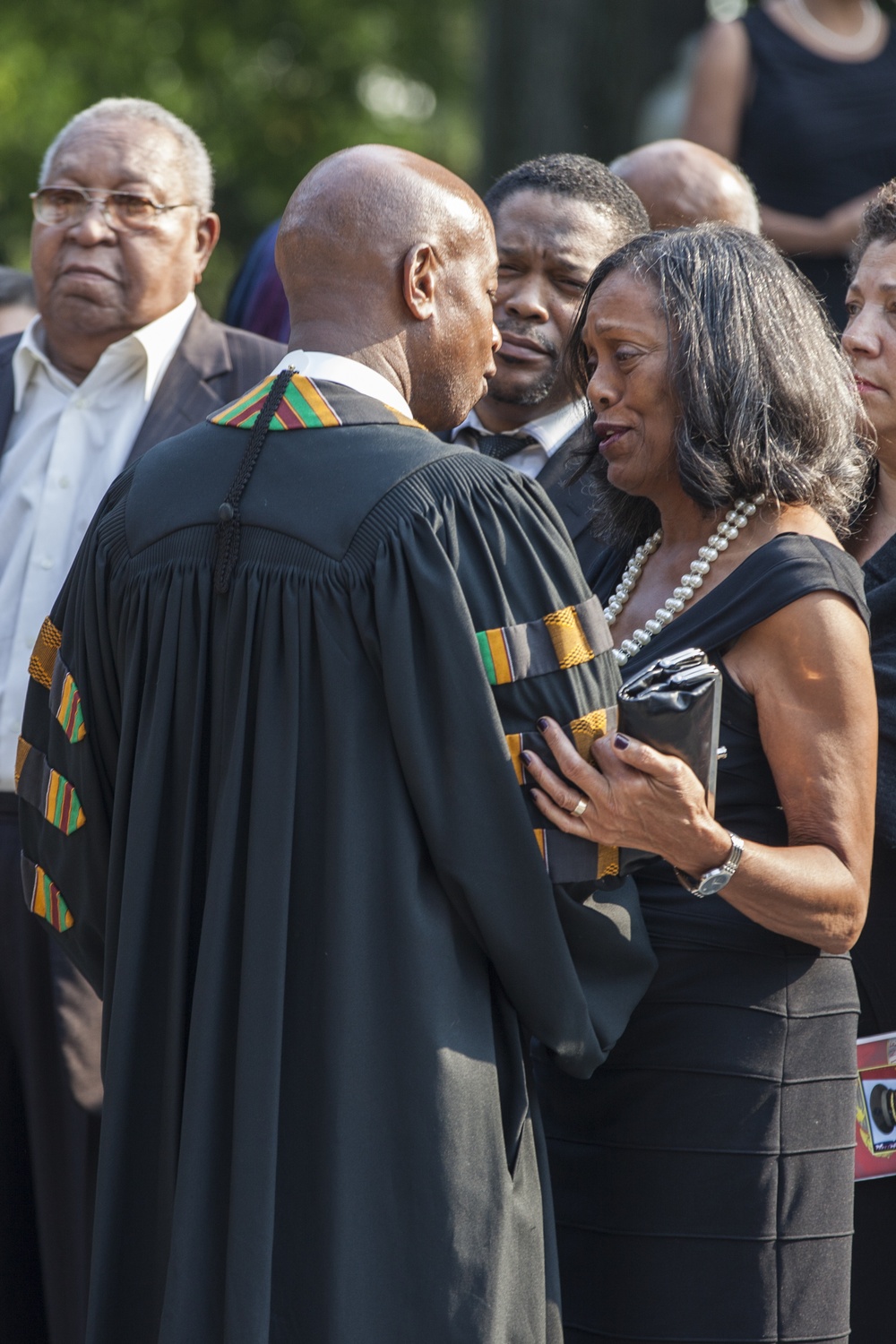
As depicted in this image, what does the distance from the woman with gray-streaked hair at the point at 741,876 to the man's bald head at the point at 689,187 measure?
1.89 m

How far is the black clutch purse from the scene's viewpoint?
7.09ft

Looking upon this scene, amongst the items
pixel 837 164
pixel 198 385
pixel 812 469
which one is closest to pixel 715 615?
pixel 812 469

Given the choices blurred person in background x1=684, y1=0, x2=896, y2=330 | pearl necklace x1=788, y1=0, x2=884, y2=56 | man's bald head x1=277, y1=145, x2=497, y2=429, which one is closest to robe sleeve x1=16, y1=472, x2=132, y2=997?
man's bald head x1=277, y1=145, x2=497, y2=429

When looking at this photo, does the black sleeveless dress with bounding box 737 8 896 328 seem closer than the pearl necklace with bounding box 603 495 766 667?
No

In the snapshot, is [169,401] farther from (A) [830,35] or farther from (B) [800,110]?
(A) [830,35]

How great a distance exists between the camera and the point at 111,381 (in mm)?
4125

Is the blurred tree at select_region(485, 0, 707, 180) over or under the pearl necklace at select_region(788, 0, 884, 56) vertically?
over

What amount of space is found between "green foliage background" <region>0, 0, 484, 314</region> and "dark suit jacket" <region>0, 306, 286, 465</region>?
939cm

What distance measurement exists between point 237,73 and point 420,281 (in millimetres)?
12950

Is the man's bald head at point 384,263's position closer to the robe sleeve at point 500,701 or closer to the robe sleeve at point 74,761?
the robe sleeve at point 500,701

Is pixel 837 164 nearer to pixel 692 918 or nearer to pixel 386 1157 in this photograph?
pixel 692 918

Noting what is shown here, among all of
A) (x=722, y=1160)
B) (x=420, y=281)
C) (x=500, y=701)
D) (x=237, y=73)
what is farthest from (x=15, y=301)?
(x=237, y=73)

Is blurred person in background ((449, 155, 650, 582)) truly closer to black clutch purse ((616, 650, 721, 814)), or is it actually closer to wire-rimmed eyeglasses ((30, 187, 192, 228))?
wire-rimmed eyeglasses ((30, 187, 192, 228))

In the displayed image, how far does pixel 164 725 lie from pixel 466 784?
1.51 feet
